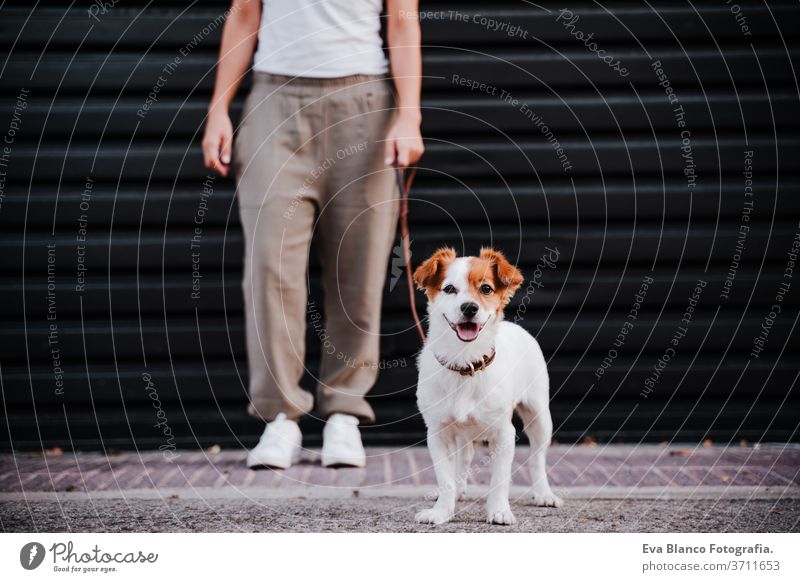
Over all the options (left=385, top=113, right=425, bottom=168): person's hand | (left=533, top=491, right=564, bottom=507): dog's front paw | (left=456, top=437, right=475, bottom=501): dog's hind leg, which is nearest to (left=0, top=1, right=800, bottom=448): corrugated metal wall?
(left=385, top=113, right=425, bottom=168): person's hand

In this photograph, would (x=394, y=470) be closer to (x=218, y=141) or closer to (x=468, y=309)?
(x=468, y=309)

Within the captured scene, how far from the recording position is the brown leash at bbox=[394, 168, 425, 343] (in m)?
4.25

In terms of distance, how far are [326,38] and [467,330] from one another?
176 centimetres

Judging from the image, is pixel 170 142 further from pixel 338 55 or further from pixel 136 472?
pixel 136 472

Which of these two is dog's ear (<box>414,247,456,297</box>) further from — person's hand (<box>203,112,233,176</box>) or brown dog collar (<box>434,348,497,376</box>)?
person's hand (<box>203,112,233,176</box>)

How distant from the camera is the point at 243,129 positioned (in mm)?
4383

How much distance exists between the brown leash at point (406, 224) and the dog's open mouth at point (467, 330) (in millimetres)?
1049

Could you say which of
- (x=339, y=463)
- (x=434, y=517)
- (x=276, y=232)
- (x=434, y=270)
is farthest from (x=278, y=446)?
(x=434, y=270)

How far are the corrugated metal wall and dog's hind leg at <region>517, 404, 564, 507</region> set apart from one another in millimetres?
1056

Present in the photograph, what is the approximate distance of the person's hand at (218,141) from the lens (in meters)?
4.45

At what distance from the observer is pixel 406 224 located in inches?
178

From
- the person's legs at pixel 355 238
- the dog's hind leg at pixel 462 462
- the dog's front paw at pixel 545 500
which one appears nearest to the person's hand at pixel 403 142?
the person's legs at pixel 355 238
